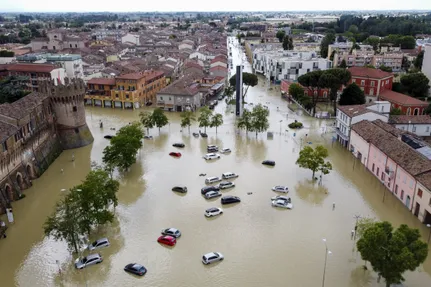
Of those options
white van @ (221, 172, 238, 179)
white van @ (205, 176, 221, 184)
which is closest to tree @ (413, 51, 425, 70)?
white van @ (221, 172, 238, 179)

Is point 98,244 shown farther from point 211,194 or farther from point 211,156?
point 211,156

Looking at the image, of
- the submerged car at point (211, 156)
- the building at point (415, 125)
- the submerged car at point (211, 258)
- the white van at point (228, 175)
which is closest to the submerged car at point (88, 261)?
the submerged car at point (211, 258)

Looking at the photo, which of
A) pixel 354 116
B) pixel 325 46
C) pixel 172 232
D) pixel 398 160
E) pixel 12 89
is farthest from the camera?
pixel 325 46

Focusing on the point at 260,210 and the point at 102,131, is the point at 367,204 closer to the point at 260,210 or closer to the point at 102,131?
the point at 260,210

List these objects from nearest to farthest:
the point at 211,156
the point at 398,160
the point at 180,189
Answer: the point at 398,160 → the point at 180,189 → the point at 211,156

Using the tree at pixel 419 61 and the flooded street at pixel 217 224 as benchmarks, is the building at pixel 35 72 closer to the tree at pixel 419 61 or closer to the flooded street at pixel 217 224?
the flooded street at pixel 217 224

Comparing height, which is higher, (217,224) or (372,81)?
(372,81)

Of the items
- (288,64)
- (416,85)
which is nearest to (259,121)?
(288,64)

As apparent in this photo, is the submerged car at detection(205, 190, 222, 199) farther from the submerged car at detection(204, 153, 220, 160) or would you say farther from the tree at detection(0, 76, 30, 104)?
the tree at detection(0, 76, 30, 104)
